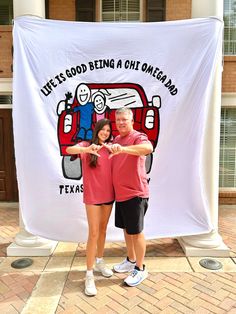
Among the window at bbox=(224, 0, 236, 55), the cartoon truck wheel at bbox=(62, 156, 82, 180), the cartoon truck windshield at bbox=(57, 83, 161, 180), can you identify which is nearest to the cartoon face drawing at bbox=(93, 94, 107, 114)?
the cartoon truck windshield at bbox=(57, 83, 161, 180)

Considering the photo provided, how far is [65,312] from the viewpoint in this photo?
9.70 ft

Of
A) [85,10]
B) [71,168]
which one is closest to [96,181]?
[71,168]

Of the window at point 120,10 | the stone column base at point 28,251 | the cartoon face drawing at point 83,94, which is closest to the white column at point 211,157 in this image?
the cartoon face drawing at point 83,94

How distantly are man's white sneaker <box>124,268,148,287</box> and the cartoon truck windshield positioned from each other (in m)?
1.16

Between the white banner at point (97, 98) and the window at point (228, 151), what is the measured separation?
127 inches

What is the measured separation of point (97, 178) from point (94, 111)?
1055 mm

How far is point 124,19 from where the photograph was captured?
22.1 ft

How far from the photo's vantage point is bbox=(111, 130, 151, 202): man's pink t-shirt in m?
3.11

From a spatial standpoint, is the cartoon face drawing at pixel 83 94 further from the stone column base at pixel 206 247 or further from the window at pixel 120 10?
the window at pixel 120 10

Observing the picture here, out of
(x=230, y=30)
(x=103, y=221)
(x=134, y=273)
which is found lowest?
(x=134, y=273)

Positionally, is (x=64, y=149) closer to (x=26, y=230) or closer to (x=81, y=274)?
(x=26, y=230)

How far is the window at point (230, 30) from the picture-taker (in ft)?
21.7

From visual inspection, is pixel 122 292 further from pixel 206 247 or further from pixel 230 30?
pixel 230 30

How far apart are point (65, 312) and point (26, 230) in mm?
1249
